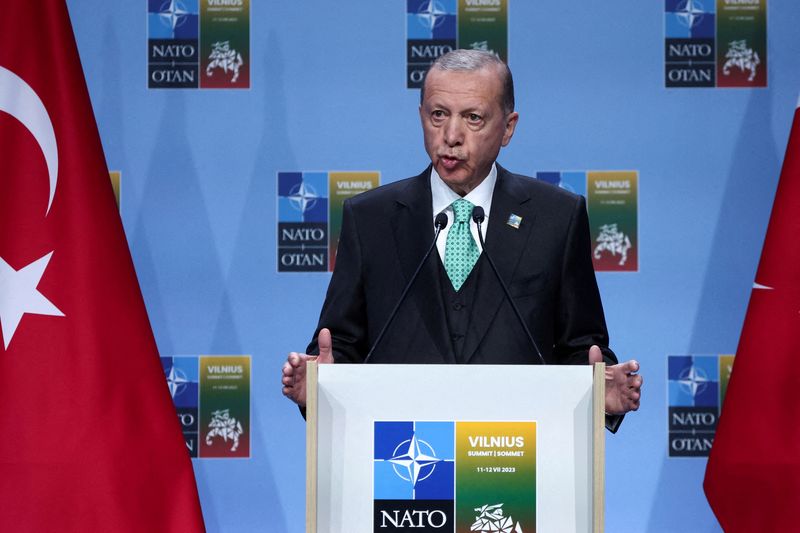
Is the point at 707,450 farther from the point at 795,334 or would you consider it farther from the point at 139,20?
the point at 139,20

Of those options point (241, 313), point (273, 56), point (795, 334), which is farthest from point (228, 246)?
point (795, 334)

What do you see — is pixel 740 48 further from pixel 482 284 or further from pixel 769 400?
pixel 482 284

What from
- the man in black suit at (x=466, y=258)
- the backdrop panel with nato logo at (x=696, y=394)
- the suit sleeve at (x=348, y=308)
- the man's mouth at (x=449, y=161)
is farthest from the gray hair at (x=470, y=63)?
the backdrop panel with nato logo at (x=696, y=394)

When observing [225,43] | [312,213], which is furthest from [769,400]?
[225,43]

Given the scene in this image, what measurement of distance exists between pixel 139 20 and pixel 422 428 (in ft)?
8.12

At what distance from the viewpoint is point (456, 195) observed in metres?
2.12

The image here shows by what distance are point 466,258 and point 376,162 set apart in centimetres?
148

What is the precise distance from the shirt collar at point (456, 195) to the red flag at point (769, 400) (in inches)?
52.0

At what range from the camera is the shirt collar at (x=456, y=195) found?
2.10m

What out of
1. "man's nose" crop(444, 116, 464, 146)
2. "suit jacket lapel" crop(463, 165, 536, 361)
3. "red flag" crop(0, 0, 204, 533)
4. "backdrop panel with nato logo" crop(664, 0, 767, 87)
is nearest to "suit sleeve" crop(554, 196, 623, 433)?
"suit jacket lapel" crop(463, 165, 536, 361)

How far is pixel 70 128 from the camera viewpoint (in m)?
2.88

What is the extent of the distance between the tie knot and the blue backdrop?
141 centimetres

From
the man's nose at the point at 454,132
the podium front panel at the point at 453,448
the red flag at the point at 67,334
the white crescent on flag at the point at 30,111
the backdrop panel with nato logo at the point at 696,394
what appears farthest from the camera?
the backdrop panel with nato logo at the point at 696,394

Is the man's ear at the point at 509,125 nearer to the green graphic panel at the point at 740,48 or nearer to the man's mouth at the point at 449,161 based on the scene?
the man's mouth at the point at 449,161
